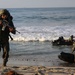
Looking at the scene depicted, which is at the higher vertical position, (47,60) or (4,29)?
(4,29)

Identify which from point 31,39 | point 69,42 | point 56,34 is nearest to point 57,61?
point 69,42

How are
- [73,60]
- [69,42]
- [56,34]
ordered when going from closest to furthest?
1. [73,60]
2. [69,42]
3. [56,34]

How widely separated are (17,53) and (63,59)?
3954mm

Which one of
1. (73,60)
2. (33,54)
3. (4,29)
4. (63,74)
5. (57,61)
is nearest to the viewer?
(63,74)

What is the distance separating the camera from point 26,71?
8852 mm

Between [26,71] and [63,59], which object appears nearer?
[26,71]

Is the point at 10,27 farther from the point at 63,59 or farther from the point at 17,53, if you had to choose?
the point at 17,53

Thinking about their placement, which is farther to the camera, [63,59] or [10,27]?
[63,59]

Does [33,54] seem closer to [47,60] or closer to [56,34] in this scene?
[47,60]

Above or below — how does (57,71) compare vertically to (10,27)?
below

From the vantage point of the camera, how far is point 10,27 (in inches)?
354

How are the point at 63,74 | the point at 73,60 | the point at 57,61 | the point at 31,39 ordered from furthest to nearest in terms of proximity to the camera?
the point at 31,39
the point at 57,61
the point at 73,60
the point at 63,74

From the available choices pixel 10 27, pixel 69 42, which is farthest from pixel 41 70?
pixel 69 42

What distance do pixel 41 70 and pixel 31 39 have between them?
50.8ft
